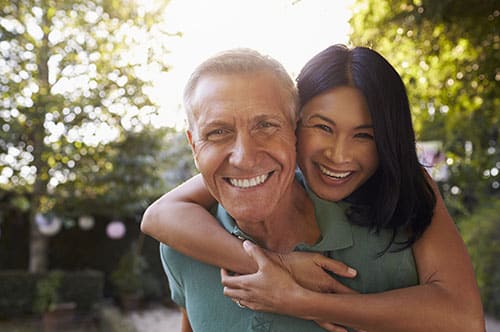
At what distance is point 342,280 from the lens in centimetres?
123

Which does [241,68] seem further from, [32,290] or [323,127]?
[32,290]

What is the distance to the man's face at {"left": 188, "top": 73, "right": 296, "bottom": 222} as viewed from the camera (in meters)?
1.10

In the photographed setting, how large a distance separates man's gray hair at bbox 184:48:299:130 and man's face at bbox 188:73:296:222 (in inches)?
0.5

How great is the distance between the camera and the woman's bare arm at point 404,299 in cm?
107

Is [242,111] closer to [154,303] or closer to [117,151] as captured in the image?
[117,151]

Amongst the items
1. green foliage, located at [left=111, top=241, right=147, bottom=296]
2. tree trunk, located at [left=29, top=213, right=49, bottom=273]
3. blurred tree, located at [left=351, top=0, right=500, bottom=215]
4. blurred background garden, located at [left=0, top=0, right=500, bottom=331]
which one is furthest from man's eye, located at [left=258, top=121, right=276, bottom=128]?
green foliage, located at [left=111, top=241, right=147, bottom=296]

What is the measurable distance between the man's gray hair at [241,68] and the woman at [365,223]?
8 cm

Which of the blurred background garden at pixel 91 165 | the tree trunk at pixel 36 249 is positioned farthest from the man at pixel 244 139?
the tree trunk at pixel 36 249

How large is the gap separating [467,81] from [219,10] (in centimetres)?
164

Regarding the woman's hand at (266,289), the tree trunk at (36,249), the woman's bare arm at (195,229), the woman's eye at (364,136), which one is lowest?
the tree trunk at (36,249)

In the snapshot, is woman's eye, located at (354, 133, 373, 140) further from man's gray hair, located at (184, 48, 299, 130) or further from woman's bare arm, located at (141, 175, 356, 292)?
woman's bare arm, located at (141, 175, 356, 292)

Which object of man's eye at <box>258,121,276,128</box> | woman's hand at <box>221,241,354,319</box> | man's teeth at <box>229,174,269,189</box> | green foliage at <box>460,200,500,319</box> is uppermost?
man's eye at <box>258,121,276,128</box>

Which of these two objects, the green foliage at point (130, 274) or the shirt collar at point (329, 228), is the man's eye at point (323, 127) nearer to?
the shirt collar at point (329, 228)

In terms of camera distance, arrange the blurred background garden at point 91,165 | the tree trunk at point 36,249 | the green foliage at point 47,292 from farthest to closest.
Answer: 1. the tree trunk at point 36,249
2. the green foliage at point 47,292
3. the blurred background garden at point 91,165
